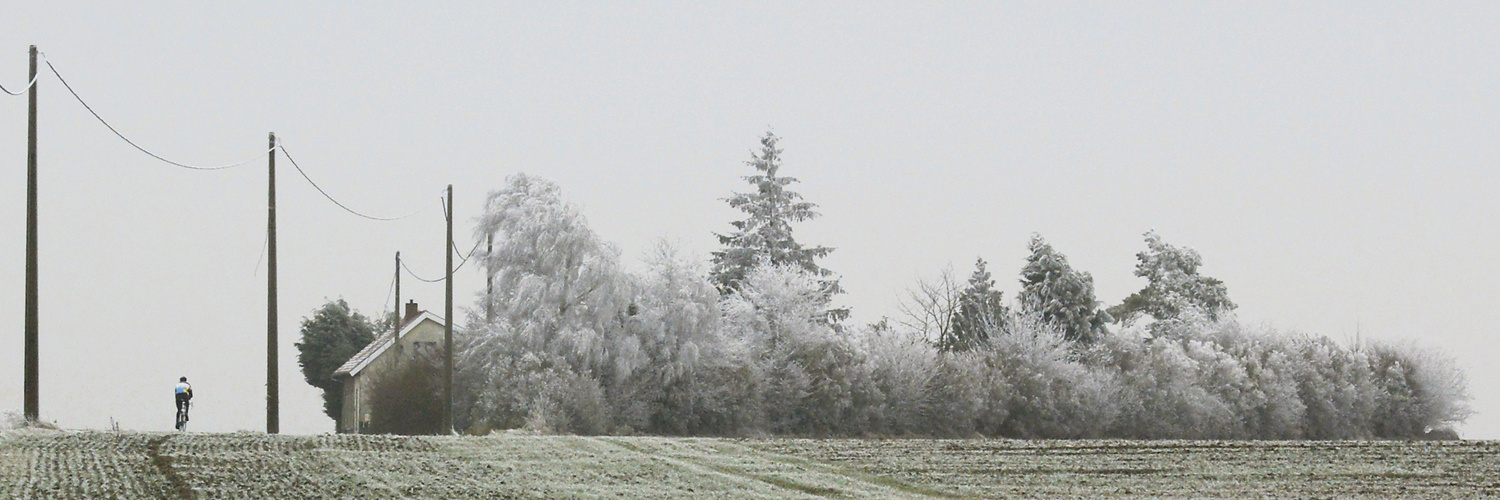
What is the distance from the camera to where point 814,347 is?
4994cm

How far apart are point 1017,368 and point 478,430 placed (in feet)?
64.2

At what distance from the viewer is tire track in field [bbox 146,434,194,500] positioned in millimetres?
18250

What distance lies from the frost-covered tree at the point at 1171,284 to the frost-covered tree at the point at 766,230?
1693 cm

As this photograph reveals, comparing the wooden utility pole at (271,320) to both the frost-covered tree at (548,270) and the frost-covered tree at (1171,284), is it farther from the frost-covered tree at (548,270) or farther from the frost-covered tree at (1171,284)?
the frost-covered tree at (1171,284)

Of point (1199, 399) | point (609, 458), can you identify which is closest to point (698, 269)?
point (1199, 399)

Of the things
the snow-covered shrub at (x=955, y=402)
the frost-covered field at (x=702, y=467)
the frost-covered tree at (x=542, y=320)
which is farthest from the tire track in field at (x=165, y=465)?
the snow-covered shrub at (x=955, y=402)

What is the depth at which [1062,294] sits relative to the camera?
63.9m

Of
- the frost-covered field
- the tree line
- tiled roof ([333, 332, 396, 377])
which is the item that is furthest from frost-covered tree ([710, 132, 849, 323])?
the frost-covered field

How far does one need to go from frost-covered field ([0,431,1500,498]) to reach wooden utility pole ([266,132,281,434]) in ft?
13.3

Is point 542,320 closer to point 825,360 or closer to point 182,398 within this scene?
point 825,360

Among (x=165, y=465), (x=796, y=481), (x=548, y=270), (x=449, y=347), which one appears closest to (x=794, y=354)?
(x=548, y=270)

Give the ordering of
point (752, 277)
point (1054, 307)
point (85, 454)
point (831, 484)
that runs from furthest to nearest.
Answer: point (1054, 307), point (752, 277), point (831, 484), point (85, 454)

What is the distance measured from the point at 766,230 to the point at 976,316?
377 inches

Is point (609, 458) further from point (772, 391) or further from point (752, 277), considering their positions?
point (752, 277)
